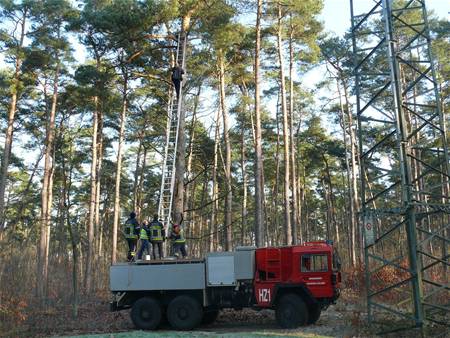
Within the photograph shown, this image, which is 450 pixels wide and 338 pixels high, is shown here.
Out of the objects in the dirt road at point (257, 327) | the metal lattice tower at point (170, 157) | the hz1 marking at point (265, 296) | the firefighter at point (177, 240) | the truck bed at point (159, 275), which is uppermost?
the metal lattice tower at point (170, 157)

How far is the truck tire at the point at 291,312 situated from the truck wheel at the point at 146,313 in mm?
3586

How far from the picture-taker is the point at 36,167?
3184 cm

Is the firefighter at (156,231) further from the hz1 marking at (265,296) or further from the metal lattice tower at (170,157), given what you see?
the hz1 marking at (265,296)

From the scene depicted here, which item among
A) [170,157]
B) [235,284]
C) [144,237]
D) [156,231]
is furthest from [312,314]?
[170,157]


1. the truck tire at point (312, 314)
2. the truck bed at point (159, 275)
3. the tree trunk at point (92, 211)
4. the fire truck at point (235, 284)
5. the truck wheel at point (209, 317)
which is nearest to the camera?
the fire truck at point (235, 284)

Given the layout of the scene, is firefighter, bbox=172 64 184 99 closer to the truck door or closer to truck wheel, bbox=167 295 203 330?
truck wheel, bbox=167 295 203 330

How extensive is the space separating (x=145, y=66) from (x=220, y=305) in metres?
11.7

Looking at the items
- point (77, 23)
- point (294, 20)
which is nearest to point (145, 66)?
point (77, 23)

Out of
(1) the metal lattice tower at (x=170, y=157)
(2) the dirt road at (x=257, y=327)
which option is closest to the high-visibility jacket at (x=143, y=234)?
(1) the metal lattice tower at (x=170, y=157)

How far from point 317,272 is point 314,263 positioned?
0.84ft

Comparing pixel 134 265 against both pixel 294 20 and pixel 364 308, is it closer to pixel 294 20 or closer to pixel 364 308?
pixel 364 308

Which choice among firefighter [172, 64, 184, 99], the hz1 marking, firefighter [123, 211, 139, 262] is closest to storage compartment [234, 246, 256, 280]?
the hz1 marking

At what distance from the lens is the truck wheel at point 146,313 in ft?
45.3

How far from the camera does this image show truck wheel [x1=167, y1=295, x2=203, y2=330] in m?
13.3
